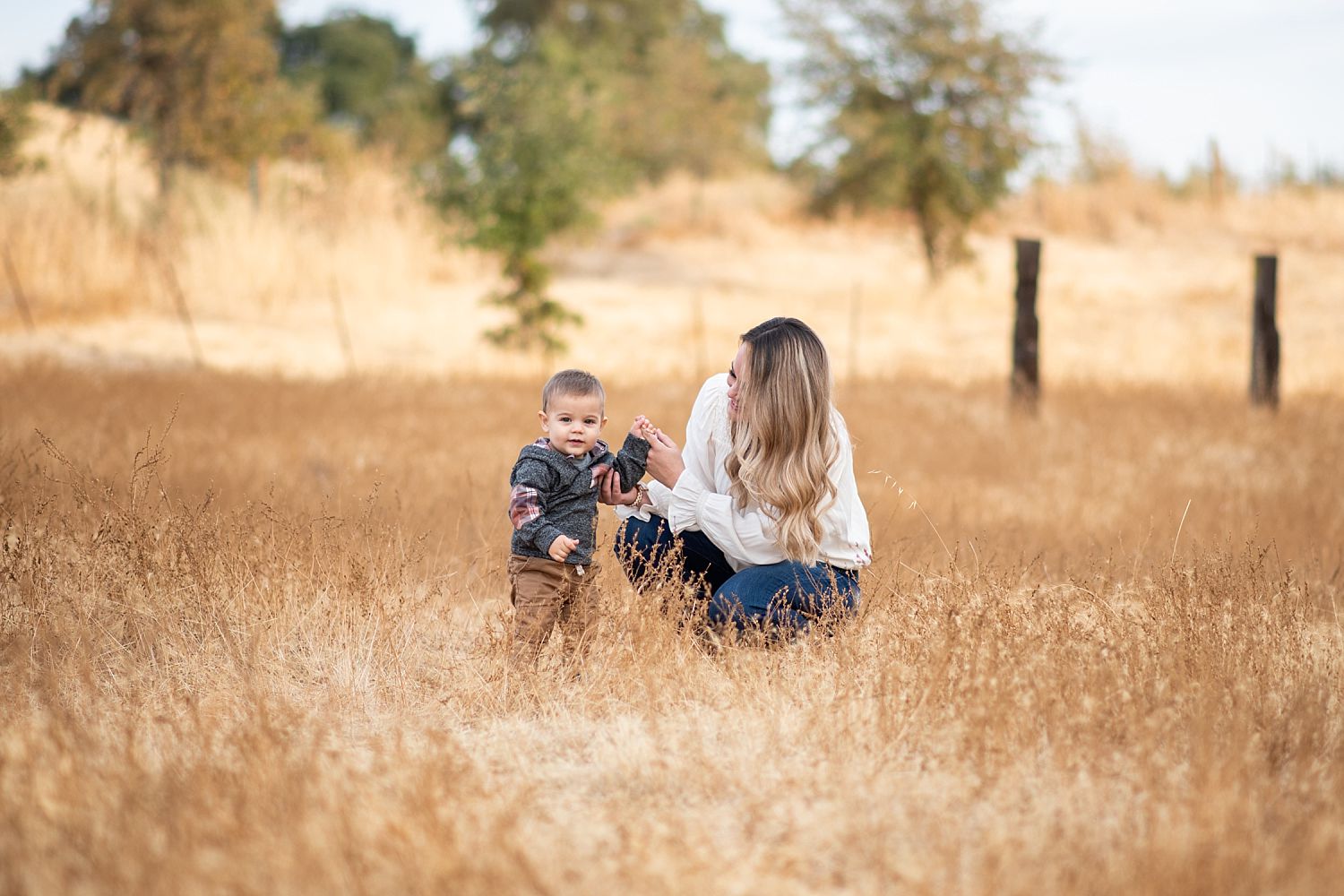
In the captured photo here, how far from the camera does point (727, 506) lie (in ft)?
13.2

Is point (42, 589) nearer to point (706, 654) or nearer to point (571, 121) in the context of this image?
point (706, 654)

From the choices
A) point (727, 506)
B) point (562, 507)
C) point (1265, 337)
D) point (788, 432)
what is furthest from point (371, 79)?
point (788, 432)

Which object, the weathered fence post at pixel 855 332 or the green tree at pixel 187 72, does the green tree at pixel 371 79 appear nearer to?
the green tree at pixel 187 72

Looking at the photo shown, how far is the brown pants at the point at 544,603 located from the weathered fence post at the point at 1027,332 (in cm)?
846

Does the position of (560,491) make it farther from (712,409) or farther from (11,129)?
(11,129)

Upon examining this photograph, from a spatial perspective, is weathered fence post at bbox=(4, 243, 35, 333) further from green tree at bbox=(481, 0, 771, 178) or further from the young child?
green tree at bbox=(481, 0, 771, 178)

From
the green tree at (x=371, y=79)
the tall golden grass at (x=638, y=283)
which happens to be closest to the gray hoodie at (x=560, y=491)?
the tall golden grass at (x=638, y=283)

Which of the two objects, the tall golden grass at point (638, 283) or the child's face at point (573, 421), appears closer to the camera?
the child's face at point (573, 421)

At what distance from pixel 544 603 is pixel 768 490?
0.86 metres

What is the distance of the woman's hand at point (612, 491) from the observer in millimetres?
4078

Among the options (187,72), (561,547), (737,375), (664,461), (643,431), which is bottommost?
(561,547)

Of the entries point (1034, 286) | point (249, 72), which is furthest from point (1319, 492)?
point (249, 72)

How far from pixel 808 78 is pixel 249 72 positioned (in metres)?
10.4

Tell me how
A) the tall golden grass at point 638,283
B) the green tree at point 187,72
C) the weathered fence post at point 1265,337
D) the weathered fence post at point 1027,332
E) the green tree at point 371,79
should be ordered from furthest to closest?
the green tree at point 371,79, the green tree at point 187,72, the tall golden grass at point 638,283, the weathered fence post at point 1265,337, the weathered fence post at point 1027,332
